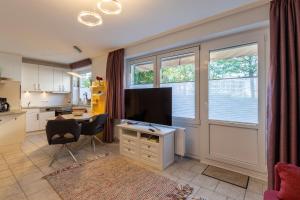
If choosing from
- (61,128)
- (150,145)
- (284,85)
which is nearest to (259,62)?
(284,85)

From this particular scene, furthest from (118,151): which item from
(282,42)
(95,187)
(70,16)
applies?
(282,42)

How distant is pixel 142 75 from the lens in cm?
396

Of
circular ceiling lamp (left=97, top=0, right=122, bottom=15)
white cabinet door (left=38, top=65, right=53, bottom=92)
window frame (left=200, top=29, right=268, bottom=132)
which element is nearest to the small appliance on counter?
white cabinet door (left=38, top=65, right=53, bottom=92)

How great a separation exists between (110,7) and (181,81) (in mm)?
1892

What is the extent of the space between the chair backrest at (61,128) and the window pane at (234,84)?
8.33ft

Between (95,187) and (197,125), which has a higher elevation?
(197,125)

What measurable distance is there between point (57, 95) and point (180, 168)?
535cm

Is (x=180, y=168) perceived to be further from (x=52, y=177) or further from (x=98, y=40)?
(x=98, y=40)

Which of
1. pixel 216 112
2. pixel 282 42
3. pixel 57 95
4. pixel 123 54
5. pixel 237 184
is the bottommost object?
pixel 237 184

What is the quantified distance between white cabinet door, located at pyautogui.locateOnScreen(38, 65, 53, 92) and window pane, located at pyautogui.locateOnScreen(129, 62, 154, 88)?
3302 mm

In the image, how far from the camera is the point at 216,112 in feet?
9.21

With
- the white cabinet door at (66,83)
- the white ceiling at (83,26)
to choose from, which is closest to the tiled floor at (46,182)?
the white ceiling at (83,26)

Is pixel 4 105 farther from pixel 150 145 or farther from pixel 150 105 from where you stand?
pixel 150 145

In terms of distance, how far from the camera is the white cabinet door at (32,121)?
4840 millimetres
